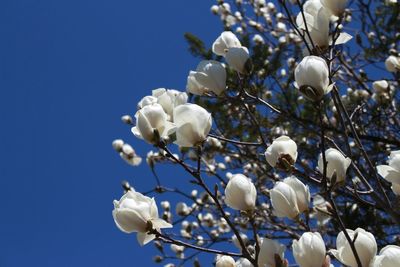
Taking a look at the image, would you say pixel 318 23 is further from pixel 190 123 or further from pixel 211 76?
pixel 190 123

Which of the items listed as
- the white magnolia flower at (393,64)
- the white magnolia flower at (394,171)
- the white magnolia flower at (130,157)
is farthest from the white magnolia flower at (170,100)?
the white magnolia flower at (130,157)

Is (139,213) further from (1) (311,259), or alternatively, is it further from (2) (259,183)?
(2) (259,183)

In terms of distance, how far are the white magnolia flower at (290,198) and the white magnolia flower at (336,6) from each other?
501 millimetres

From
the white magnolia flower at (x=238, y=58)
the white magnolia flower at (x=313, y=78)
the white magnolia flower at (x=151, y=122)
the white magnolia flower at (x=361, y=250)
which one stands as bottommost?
the white magnolia flower at (x=361, y=250)

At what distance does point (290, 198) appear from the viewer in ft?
3.58

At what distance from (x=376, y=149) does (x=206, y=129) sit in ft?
6.34

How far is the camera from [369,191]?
1.28 m

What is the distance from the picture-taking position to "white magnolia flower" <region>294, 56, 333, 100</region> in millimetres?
1133

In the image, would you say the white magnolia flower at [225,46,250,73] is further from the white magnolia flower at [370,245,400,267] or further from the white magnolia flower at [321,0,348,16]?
the white magnolia flower at [370,245,400,267]

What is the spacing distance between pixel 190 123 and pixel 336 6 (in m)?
0.53

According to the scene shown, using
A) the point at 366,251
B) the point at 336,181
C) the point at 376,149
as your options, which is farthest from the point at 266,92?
the point at 366,251

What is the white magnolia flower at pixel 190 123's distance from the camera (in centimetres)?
114

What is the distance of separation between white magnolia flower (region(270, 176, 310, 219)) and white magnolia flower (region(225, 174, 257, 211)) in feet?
0.17

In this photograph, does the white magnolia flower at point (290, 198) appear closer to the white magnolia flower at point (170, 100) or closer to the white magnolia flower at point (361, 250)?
the white magnolia flower at point (361, 250)
